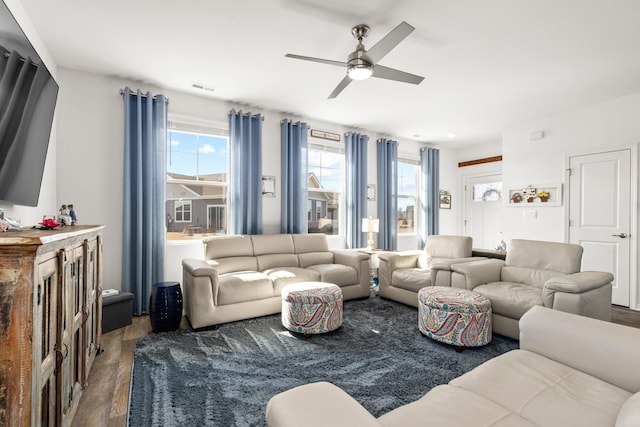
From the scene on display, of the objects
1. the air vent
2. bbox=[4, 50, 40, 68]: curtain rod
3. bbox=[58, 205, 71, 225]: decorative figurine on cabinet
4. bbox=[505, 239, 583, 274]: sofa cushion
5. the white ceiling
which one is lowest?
bbox=[505, 239, 583, 274]: sofa cushion

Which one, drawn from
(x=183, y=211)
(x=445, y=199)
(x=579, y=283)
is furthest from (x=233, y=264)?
(x=445, y=199)

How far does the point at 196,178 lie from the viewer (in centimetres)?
420

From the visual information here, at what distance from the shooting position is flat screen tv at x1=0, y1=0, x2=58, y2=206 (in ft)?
5.63

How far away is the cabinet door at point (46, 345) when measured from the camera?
1095 millimetres

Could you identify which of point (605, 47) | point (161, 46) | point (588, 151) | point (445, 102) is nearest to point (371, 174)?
point (445, 102)

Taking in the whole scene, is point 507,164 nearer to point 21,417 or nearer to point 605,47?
point 605,47

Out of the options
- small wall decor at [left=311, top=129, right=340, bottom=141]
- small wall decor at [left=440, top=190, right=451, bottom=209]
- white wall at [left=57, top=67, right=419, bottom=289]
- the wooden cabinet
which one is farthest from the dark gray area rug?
small wall decor at [left=440, top=190, right=451, bottom=209]

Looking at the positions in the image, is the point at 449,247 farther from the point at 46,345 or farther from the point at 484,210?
the point at 46,345

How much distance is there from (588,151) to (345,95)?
3380 millimetres

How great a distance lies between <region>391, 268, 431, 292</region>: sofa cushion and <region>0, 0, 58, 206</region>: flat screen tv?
11.7 feet

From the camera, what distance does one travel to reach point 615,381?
133 cm

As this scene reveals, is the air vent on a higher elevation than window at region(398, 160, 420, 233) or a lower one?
higher

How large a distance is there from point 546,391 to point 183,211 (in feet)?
13.2

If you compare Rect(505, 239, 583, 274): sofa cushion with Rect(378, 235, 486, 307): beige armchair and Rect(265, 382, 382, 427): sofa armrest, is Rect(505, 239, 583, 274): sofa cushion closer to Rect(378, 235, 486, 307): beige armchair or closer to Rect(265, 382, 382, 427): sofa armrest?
Rect(378, 235, 486, 307): beige armchair
